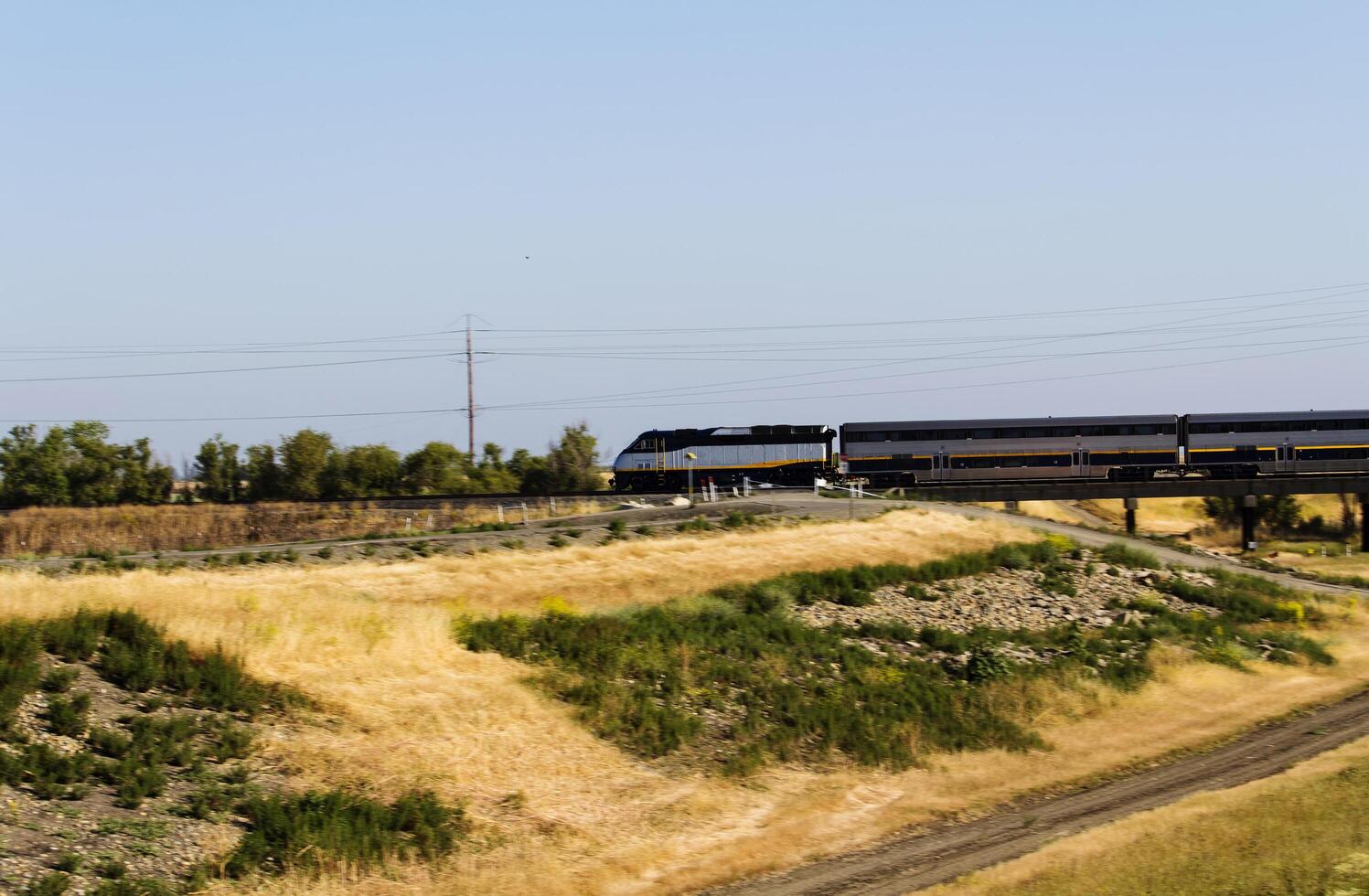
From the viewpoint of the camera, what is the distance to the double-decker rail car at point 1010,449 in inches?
3091

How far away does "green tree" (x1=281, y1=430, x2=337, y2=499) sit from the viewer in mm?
76125

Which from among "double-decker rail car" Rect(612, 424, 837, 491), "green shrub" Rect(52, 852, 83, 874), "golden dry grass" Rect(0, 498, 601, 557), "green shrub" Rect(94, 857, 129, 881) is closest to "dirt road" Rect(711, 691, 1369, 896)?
"green shrub" Rect(94, 857, 129, 881)

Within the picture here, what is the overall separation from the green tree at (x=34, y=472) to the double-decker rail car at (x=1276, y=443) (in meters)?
74.7

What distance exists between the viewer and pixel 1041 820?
2111cm

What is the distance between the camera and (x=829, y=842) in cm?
1970

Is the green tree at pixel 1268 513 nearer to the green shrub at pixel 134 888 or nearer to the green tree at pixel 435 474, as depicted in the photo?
the green tree at pixel 435 474

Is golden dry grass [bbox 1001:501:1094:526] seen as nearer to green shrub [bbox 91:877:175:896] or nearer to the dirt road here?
the dirt road

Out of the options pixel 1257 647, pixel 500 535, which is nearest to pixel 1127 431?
pixel 1257 647

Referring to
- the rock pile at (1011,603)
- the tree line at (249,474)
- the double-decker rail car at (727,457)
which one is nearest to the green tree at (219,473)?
the tree line at (249,474)

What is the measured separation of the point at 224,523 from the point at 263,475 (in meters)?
16.1

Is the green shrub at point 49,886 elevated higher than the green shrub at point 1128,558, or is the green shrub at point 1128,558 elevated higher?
the green shrub at point 1128,558

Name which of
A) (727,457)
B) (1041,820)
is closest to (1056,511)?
(727,457)

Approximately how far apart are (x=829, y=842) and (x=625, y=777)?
167 inches

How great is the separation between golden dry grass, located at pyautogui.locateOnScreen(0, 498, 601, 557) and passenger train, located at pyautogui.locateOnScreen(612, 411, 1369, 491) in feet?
62.9
